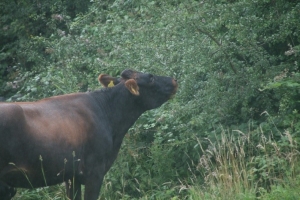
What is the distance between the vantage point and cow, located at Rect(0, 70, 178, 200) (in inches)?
274

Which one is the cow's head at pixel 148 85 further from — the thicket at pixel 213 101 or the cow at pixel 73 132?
the thicket at pixel 213 101

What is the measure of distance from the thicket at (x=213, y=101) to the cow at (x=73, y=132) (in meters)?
0.61

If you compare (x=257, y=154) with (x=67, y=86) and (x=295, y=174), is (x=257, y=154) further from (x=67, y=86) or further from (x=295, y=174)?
(x=67, y=86)

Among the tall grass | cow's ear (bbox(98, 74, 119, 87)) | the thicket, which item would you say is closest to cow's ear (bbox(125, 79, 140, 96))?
cow's ear (bbox(98, 74, 119, 87))

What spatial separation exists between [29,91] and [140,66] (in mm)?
2959

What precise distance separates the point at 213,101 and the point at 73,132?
2.20m

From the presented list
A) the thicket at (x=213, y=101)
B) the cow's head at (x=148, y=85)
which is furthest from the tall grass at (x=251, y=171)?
the cow's head at (x=148, y=85)

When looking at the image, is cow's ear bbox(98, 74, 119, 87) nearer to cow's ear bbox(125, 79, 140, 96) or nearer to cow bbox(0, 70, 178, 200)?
cow bbox(0, 70, 178, 200)

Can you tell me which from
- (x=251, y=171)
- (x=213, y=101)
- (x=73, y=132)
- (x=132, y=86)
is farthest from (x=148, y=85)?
(x=251, y=171)

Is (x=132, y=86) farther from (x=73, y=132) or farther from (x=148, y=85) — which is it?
(x=73, y=132)

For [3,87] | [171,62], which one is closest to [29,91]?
[3,87]

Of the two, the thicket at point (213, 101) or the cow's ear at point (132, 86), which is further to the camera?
the cow's ear at point (132, 86)

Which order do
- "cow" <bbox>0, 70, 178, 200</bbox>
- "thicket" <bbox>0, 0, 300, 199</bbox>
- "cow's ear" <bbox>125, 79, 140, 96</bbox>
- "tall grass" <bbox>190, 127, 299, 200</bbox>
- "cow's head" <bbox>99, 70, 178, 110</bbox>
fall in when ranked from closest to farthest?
"cow" <bbox>0, 70, 178, 200</bbox> < "tall grass" <bbox>190, 127, 299, 200</bbox> < "thicket" <bbox>0, 0, 300, 199</bbox> < "cow's ear" <bbox>125, 79, 140, 96</bbox> < "cow's head" <bbox>99, 70, 178, 110</bbox>

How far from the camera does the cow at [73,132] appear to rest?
6957 millimetres
